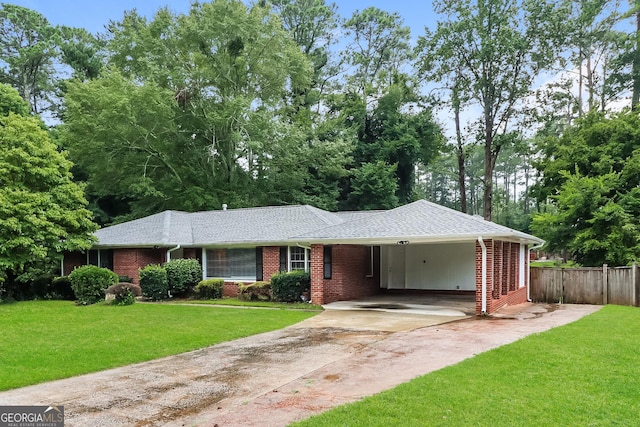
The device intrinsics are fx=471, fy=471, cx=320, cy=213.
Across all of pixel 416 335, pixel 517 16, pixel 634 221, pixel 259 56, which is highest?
pixel 517 16

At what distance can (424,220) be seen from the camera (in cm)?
1449

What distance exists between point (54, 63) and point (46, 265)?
26.2 metres

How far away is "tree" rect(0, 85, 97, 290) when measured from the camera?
631 inches

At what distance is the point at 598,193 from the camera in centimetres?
1858

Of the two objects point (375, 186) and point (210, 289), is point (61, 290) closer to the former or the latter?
point (210, 289)

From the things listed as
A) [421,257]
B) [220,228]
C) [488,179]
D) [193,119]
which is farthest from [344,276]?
[488,179]

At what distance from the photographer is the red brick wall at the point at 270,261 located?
1755cm

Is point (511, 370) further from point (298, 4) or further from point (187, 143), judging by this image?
point (298, 4)

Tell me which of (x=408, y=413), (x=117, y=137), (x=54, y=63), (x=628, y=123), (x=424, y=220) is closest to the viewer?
(x=408, y=413)

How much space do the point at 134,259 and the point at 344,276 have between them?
920 cm

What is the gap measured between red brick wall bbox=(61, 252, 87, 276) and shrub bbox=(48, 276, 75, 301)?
2.77 m

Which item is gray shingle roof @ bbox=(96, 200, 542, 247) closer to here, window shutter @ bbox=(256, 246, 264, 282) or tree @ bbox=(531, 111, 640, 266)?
window shutter @ bbox=(256, 246, 264, 282)

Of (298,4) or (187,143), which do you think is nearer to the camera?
(187,143)

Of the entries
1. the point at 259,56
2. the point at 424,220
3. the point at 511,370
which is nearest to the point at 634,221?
the point at 424,220
